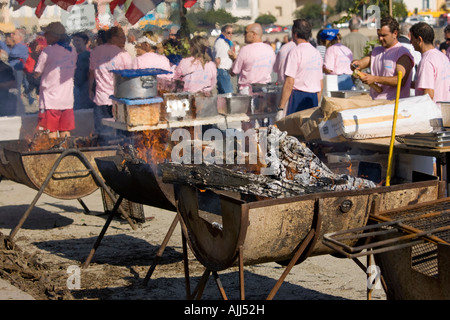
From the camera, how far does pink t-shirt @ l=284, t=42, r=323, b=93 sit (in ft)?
28.1

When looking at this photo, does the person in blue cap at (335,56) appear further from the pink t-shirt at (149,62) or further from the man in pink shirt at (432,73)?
the man in pink shirt at (432,73)

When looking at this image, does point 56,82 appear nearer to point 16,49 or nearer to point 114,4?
point 114,4

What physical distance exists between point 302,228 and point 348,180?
0.71 meters

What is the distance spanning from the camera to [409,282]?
3.79m

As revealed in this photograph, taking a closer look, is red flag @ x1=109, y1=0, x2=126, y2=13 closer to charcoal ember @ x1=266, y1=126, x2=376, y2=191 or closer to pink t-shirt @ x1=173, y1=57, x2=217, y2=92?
pink t-shirt @ x1=173, y1=57, x2=217, y2=92

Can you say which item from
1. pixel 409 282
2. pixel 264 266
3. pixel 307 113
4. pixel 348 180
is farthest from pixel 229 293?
pixel 307 113

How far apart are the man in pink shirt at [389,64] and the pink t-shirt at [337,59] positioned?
347 cm

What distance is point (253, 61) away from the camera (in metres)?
10.2

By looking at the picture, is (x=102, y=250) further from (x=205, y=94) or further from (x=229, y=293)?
(x=205, y=94)

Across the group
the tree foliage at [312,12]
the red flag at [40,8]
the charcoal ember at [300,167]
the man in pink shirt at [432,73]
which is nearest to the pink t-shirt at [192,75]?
the red flag at [40,8]

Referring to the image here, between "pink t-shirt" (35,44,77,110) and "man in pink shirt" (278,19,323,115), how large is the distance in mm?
2952

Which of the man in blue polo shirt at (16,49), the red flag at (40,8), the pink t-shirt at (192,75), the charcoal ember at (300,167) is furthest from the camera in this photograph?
the man in blue polo shirt at (16,49)

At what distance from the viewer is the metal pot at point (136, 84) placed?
→ 26.9ft

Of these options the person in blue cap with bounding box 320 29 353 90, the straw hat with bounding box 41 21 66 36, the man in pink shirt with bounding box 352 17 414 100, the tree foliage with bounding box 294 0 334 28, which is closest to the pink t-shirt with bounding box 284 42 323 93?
the man in pink shirt with bounding box 352 17 414 100
